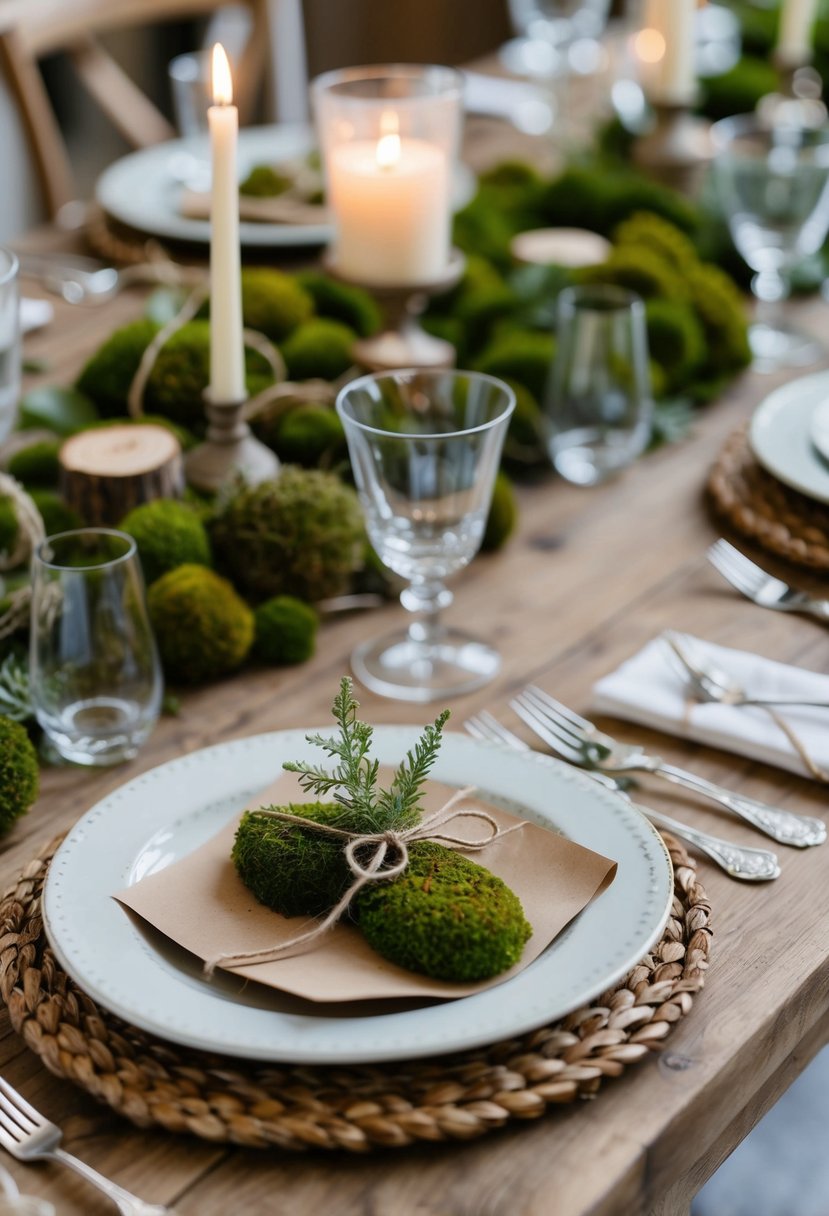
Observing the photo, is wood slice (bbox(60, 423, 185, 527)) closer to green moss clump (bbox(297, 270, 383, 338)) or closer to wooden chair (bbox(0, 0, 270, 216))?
green moss clump (bbox(297, 270, 383, 338))

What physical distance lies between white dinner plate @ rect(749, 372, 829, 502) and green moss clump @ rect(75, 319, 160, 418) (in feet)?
1.75

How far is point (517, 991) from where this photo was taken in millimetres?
619

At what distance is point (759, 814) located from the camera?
826mm

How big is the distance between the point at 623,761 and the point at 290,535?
306 mm

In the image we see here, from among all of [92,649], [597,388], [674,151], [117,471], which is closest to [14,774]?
[92,649]

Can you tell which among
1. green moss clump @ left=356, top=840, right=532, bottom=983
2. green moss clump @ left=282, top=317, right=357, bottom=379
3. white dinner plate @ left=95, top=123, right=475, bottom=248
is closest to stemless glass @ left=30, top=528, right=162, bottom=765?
green moss clump @ left=356, top=840, right=532, bottom=983

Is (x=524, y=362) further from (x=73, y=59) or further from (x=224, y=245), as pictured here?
(x=73, y=59)

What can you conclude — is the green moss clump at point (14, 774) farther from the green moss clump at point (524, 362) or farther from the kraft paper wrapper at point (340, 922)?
the green moss clump at point (524, 362)

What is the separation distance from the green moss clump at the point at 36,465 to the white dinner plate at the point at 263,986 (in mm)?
443

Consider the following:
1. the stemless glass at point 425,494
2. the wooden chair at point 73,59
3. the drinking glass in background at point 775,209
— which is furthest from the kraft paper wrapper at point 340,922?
the wooden chair at point 73,59

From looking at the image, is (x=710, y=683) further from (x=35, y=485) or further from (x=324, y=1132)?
(x=35, y=485)

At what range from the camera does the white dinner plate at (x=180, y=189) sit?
1603 millimetres

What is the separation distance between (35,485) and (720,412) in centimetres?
67

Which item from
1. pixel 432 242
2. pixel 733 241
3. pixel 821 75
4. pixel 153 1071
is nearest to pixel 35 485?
pixel 432 242
